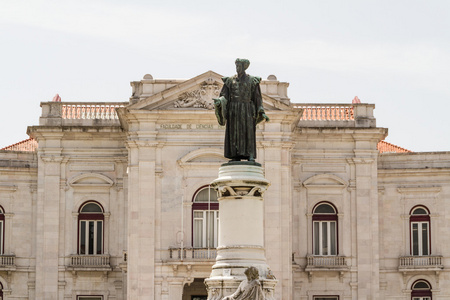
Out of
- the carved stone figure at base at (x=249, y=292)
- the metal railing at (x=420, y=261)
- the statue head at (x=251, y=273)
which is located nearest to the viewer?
the carved stone figure at base at (x=249, y=292)

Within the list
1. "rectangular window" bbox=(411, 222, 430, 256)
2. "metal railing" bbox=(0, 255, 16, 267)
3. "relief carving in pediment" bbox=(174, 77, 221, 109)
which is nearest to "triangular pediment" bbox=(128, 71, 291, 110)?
"relief carving in pediment" bbox=(174, 77, 221, 109)

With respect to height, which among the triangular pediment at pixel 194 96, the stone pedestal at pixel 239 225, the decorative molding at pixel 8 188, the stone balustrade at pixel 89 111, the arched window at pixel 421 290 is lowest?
the stone pedestal at pixel 239 225

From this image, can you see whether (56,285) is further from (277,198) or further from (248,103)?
(248,103)

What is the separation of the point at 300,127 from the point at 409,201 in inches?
243

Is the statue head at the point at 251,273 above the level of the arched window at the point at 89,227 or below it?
below

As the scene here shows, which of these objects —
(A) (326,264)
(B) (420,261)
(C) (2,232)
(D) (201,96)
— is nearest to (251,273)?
(D) (201,96)

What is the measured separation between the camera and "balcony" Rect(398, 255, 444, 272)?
4991 cm

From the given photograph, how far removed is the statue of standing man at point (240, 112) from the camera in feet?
80.2

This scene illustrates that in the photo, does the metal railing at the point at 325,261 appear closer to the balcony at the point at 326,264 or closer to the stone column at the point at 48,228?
the balcony at the point at 326,264

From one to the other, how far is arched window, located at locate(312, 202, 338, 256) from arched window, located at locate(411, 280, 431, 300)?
13.2ft

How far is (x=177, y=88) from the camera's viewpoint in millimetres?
45969

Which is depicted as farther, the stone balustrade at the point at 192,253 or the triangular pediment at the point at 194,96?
the triangular pediment at the point at 194,96

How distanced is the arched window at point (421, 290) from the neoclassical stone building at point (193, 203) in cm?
4

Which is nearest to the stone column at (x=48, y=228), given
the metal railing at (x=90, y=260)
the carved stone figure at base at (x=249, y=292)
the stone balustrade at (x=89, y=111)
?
the metal railing at (x=90, y=260)
